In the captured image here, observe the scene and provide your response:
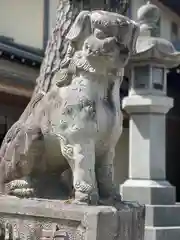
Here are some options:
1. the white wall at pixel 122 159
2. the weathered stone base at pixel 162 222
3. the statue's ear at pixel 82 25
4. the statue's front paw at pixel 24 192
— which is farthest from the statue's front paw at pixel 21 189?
the white wall at pixel 122 159

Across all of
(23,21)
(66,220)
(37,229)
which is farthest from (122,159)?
(66,220)

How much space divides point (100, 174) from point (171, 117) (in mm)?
8621

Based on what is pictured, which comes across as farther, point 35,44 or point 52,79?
point 35,44

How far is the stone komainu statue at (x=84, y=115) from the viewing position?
273 centimetres

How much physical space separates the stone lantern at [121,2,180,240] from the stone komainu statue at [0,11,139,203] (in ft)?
9.32

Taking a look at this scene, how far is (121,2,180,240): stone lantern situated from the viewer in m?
5.69

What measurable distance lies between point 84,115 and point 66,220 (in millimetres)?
564

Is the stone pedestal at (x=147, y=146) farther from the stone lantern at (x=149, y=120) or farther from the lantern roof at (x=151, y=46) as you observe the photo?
the lantern roof at (x=151, y=46)

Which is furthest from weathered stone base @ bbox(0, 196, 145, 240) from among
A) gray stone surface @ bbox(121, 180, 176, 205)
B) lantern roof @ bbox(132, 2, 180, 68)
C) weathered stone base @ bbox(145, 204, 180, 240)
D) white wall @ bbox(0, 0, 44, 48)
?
white wall @ bbox(0, 0, 44, 48)

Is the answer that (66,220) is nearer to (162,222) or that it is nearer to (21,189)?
(21,189)

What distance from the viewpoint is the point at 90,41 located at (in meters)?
2.75

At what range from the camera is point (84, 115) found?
9.08ft

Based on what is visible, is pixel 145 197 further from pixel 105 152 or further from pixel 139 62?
pixel 105 152

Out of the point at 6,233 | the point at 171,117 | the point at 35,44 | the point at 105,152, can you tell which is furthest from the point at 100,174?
the point at 171,117
